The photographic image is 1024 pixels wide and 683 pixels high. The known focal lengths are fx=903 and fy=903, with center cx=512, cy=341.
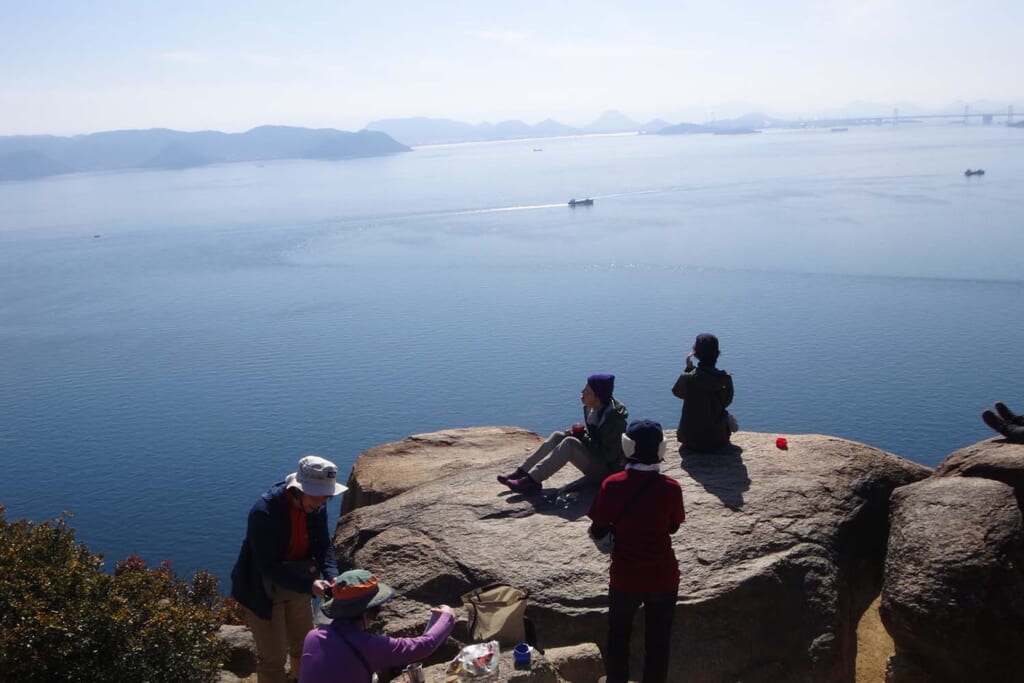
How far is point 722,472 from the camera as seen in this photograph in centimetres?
988

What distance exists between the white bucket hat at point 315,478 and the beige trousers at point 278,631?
3.08 ft

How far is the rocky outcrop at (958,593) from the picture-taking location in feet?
23.8

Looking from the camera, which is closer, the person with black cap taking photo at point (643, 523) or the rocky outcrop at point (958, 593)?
the person with black cap taking photo at point (643, 523)

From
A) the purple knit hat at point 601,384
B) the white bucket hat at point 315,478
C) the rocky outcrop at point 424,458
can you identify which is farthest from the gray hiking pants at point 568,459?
the white bucket hat at point 315,478

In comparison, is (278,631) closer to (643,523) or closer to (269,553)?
(269,553)

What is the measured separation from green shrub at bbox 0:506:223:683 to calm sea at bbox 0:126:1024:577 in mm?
21989

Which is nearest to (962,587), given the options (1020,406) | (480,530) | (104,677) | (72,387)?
(480,530)

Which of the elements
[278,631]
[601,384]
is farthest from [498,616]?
[601,384]

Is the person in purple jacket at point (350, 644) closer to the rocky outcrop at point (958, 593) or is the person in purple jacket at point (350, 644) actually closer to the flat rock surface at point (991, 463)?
the rocky outcrop at point (958, 593)

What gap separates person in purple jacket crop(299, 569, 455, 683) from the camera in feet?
16.0

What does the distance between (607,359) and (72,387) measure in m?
27.8

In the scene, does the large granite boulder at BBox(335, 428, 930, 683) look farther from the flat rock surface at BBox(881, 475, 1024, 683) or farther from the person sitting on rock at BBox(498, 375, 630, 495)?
the flat rock surface at BBox(881, 475, 1024, 683)

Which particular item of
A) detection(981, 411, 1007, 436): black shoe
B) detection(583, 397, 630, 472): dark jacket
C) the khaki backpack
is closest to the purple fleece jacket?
the khaki backpack

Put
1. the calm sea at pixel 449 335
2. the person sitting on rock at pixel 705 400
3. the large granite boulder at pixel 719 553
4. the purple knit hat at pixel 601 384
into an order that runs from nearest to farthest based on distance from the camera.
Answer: the large granite boulder at pixel 719 553 < the purple knit hat at pixel 601 384 < the person sitting on rock at pixel 705 400 < the calm sea at pixel 449 335
